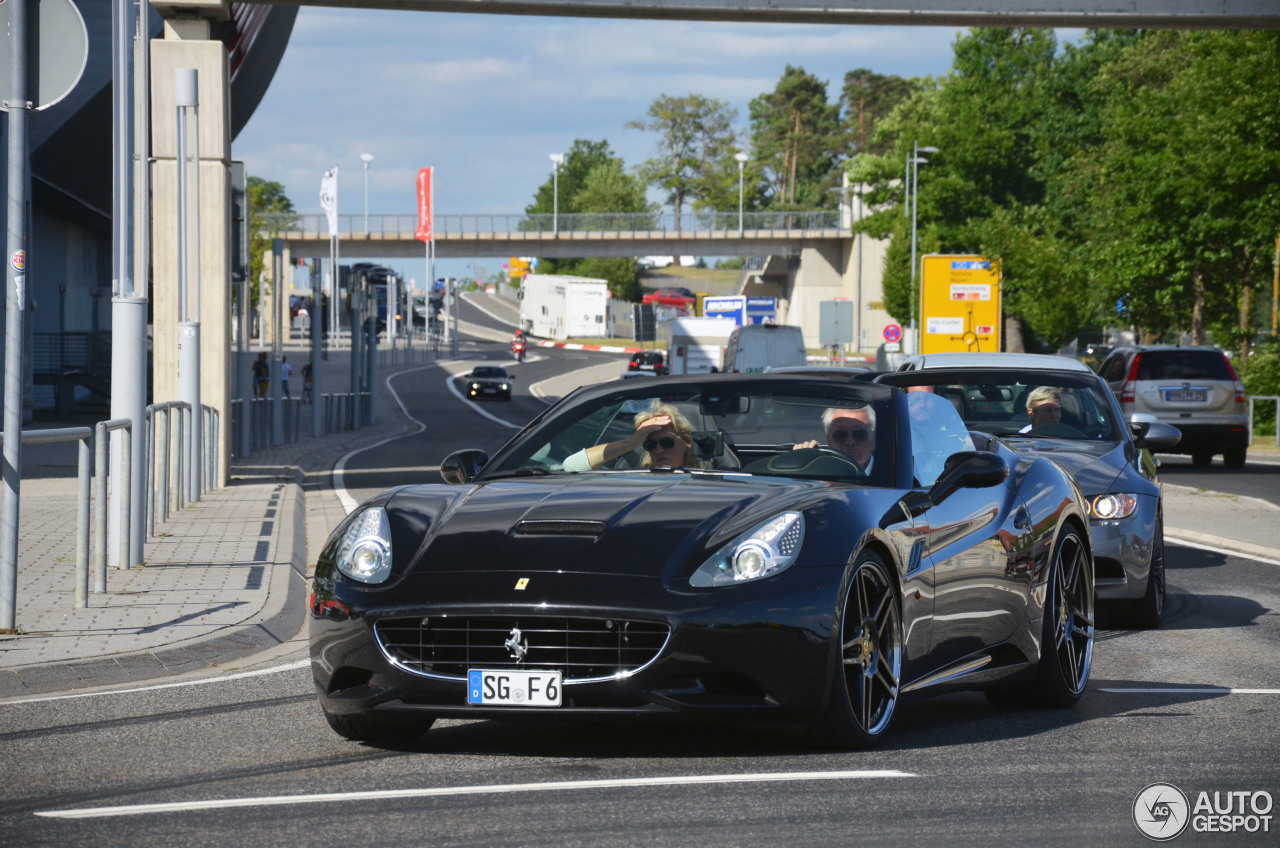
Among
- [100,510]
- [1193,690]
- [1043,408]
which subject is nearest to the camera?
[1193,690]

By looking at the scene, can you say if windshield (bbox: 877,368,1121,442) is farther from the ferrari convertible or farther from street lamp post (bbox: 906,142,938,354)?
street lamp post (bbox: 906,142,938,354)

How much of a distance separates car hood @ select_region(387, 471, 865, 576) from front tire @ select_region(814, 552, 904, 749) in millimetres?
220

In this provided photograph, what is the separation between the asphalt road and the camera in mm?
4926

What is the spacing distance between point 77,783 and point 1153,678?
4.79m

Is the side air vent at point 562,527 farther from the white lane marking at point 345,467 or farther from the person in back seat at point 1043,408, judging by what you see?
the person in back seat at point 1043,408

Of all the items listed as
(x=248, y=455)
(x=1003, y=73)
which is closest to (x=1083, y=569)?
(x=248, y=455)

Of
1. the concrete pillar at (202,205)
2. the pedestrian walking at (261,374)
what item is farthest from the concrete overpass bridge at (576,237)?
the concrete pillar at (202,205)

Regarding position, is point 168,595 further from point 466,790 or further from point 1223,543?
point 1223,543

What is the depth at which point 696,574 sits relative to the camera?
223 inches

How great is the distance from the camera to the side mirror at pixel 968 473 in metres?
6.66

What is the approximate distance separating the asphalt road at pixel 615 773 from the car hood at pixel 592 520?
56cm

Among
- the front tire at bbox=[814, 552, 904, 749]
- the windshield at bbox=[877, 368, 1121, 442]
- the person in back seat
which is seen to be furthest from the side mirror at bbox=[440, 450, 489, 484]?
the person in back seat

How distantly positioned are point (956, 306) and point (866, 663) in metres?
42.2

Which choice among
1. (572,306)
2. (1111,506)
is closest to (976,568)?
(1111,506)
